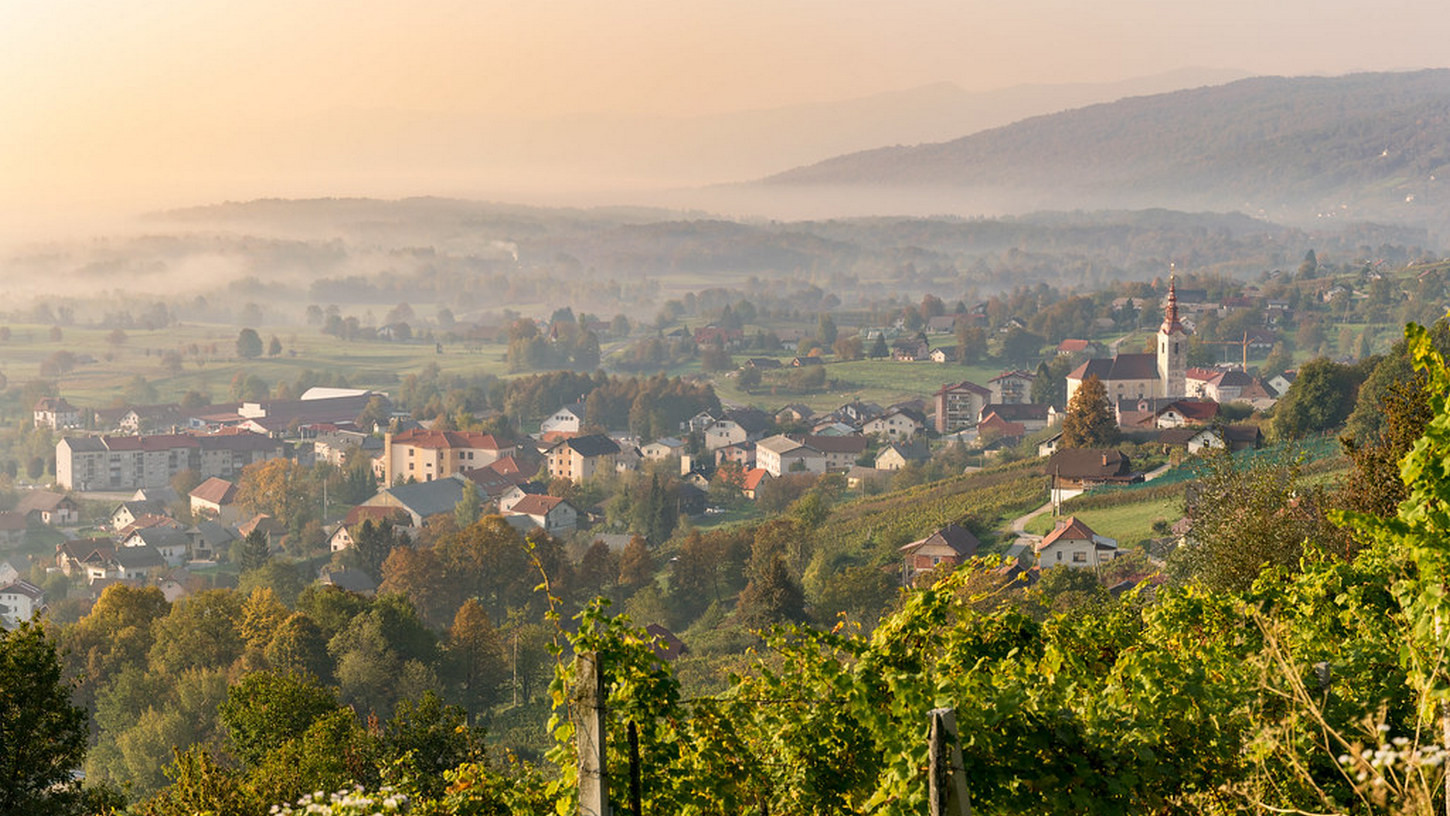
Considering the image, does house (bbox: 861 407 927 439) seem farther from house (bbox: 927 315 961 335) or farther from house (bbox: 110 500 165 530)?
house (bbox: 927 315 961 335)

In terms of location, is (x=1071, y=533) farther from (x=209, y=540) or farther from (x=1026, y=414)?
(x=1026, y=414)

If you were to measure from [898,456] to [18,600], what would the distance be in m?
34.4

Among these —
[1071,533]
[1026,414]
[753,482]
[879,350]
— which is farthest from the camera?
[879,350]

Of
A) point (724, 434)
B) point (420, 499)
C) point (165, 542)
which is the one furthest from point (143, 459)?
point (724, 434)

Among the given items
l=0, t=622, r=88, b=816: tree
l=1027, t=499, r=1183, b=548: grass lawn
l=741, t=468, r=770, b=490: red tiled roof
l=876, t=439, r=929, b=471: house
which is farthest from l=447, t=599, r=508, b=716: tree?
l=876, t=439, r=929, b=471: house

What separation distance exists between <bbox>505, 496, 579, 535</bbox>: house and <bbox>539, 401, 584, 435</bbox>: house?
82.7 ft

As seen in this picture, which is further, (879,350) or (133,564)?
(879,350)

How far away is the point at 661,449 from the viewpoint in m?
68.8

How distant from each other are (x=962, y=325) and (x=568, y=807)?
106 m

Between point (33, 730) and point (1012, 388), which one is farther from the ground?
point (33, 730)

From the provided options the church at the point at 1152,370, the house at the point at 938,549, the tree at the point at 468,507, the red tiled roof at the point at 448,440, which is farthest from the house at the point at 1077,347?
the house at the point at 938,549

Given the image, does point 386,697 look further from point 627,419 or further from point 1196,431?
point 627,419

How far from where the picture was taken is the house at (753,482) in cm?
5464

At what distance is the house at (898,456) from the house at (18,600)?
32.7m
